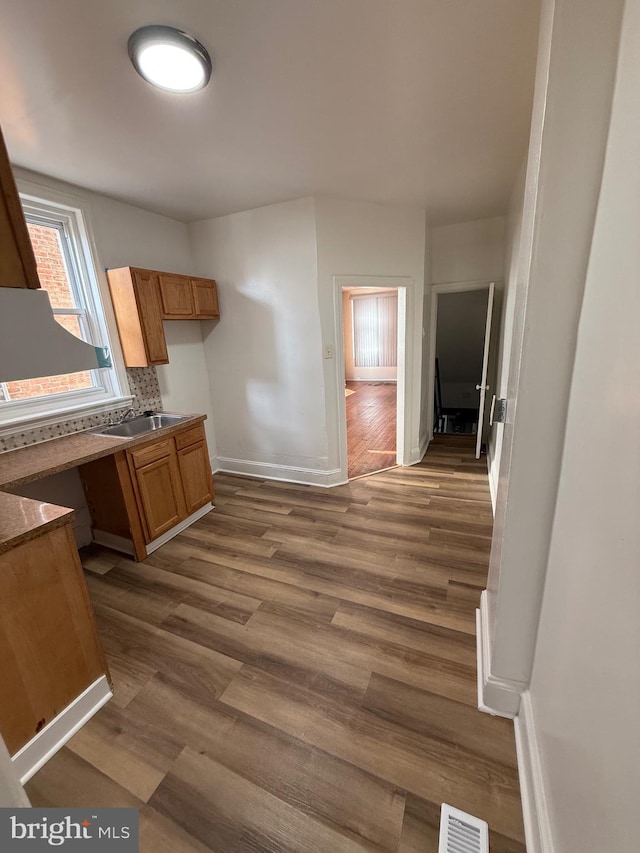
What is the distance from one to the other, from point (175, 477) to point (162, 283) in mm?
1667

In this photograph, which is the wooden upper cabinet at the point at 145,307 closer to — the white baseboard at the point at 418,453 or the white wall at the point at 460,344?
the white baseboard at the point at 418,453

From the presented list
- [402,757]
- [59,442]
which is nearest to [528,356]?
[402,757]

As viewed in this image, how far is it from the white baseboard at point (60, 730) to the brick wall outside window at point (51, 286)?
6.34 feet

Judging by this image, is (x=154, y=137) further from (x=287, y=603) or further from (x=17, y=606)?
(x=287, y=603)

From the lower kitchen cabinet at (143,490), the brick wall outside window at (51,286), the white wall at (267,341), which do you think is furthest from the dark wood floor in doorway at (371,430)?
the brick wall outside window at (51,286)

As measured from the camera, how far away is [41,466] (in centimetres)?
191

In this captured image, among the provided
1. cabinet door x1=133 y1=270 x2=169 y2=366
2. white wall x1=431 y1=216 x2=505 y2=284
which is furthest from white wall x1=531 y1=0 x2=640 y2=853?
white wall x1=431 y1=216 x2=505 y2=284

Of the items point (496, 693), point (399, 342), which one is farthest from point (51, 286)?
point (496, 693)

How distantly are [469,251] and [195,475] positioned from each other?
12.4 feet

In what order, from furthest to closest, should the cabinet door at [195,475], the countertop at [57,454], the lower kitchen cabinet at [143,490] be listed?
1. the cabinet door at [195,475]
2. the lower kitchen cabinet at [143,490]
3. the countertop at [57,454]

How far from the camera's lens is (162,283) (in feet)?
9.43

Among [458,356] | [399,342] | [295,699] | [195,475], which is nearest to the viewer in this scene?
[295,699]

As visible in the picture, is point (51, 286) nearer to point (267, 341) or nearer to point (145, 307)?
point (145, 307)

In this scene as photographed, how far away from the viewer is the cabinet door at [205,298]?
3213 mm
